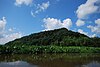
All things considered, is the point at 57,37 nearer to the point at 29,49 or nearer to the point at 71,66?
the point at 29,49

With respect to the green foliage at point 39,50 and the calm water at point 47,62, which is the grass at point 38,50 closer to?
the green foliage at point 39,50

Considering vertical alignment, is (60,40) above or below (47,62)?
above

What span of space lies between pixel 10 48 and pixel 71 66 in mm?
12992

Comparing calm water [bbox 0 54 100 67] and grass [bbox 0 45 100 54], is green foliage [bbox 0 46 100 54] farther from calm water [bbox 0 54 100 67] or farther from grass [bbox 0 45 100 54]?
calm water [bbox 0 54 100 67]

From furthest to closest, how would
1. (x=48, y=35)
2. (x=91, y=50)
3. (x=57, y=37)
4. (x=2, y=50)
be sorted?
(x=48, y=35) < (x=57, y=37) < (x=91, y=50) < (x=2, y=50)

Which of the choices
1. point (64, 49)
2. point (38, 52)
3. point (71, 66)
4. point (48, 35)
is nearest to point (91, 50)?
point (64, 49)

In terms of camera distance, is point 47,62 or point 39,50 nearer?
point 47,62

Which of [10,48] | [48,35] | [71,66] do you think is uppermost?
[48,35]

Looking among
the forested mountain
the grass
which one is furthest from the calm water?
the forested mountain

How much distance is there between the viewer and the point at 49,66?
1407 centimetres

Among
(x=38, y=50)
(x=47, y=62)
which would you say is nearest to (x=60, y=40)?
(x=38, y=50)

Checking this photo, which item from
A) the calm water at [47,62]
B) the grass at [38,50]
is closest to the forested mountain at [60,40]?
the grass at [38,50]

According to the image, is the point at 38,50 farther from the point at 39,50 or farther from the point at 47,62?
the point at 47,62

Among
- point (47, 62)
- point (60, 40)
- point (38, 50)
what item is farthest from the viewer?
point (60, 40)
